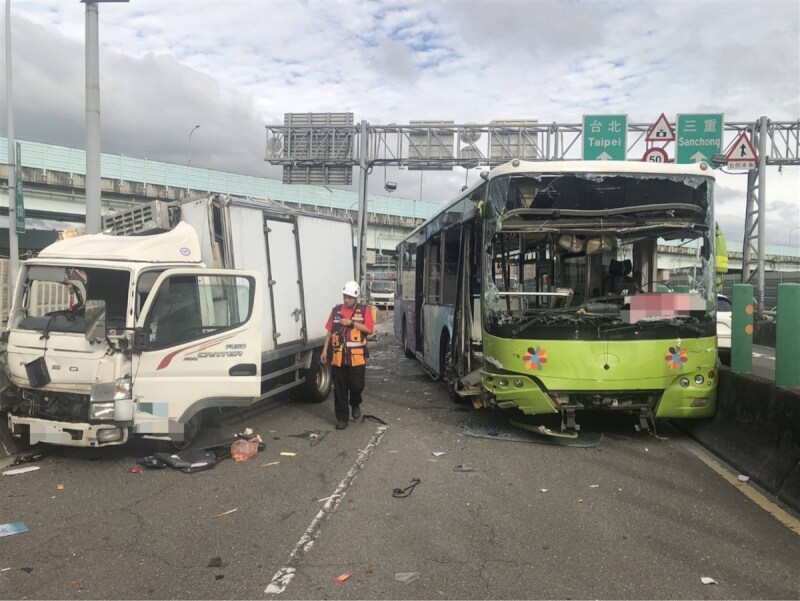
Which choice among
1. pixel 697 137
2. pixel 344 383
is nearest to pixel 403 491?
pixel 344 383

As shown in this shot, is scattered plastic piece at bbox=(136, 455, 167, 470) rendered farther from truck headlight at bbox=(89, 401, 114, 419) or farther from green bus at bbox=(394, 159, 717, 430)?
green bus at bbox=(394, 159, 717, 430)

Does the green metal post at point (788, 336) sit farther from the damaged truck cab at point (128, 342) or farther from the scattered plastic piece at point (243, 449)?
the scattered plastic piece at point (243, 449)

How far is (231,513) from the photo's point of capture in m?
4.65

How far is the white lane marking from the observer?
3.50 m

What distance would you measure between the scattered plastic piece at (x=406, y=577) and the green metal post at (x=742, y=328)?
4700mm

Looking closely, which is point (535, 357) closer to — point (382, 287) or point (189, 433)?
point (189, 433)

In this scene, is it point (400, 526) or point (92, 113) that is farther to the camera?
point (92, 113)

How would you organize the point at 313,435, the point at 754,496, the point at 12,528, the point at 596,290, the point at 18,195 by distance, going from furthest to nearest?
the point at 18,195
the point at 313,435
the point at 596,290
the point at 754,496
the point at 12,528

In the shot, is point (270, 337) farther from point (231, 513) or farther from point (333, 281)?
point (231, 513)

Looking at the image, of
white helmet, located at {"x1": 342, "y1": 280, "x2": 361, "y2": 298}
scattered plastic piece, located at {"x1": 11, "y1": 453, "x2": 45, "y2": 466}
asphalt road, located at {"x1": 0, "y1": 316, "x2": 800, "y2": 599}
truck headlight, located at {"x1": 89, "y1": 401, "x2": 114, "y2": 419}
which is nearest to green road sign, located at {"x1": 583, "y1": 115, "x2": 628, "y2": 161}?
white helmet, located at {"x1": 342, "y1": 280, "x2": 361, "y2": 298}

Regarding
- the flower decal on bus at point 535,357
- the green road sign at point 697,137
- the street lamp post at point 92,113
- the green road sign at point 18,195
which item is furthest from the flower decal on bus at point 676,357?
the green road sign at point 18,195

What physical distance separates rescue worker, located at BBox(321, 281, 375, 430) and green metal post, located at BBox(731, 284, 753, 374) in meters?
4.23

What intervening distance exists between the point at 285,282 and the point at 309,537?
4.43 metres

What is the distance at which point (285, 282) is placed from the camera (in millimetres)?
8039
